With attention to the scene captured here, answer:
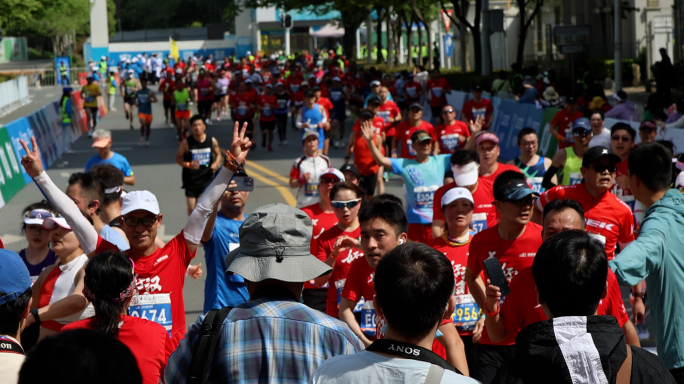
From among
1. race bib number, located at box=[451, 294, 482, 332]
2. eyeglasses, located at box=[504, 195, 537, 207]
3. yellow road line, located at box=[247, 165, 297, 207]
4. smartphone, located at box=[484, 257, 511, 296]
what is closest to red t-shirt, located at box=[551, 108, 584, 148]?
yellow road line, located at box=[247, 165, 297, 207]

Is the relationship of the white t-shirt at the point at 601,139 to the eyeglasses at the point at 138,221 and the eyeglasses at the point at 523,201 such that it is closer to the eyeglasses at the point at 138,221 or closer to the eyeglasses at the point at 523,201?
the eyeglasses at the point at 523,201

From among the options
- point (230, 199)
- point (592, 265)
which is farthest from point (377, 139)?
point (592, 265)

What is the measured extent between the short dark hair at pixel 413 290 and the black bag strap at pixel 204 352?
1.96 ft

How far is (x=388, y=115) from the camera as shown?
18844mm

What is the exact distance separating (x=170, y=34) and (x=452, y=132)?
10752 centimetres

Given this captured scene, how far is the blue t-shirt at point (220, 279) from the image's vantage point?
6504 mm

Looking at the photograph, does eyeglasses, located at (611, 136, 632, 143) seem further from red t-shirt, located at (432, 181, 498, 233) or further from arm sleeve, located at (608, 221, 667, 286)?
arm sleeve, located at (608, 221, 667, 286)

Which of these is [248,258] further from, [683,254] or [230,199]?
[230,199]

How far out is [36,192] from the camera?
59.1 feet

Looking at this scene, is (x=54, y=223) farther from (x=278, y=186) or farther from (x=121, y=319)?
(x=278, y=186)

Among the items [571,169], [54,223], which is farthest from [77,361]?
[571,169]

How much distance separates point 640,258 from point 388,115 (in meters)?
14.6

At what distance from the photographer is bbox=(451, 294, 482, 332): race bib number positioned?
19.3 ft

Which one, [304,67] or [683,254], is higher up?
[304,67]
